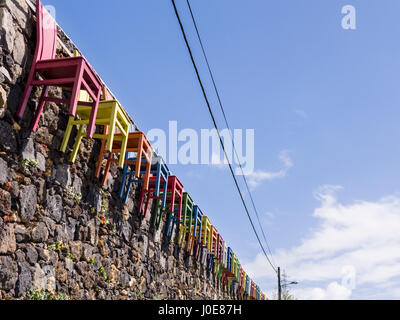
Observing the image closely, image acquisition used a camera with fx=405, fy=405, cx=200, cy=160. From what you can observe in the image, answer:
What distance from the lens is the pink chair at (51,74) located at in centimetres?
349

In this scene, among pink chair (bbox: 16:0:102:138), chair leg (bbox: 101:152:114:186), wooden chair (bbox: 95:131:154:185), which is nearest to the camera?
pink chair (bbox: 16:0:102:138)

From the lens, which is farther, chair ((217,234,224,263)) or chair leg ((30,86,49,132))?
chair ((217,234,224,263))

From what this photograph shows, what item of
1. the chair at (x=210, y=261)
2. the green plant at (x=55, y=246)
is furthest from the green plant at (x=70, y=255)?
the chair at (x=210, y=261)

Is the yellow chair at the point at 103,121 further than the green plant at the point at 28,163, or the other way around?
the yellow chair at the point at 103,121

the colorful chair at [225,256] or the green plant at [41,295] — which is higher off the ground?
the colorful chair at [225,256]

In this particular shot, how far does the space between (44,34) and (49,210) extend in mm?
1653

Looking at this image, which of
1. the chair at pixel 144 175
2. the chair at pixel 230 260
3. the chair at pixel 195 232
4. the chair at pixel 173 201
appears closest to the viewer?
the chair at pixel 144 175

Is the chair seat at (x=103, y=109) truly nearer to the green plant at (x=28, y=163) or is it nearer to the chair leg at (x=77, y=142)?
the chair leg at (x=77, y=142)

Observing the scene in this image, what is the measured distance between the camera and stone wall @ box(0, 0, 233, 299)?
10.8 ft

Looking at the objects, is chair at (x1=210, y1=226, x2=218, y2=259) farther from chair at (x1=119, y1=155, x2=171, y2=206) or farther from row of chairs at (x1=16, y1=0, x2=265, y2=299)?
chair at (x1=119, y1=155, x2=171, y2=206)

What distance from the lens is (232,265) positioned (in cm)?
1182

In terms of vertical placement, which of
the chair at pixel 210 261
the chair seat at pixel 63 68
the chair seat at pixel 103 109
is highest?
the chair seat at pixel 63 68

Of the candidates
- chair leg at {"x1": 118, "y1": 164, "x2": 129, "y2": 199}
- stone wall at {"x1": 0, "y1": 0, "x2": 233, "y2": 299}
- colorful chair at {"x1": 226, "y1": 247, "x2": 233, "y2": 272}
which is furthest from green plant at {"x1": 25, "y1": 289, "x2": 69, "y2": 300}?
colorful chair at {"x1": 226, "y1": 247, "x2": 233, "y2": 272}
